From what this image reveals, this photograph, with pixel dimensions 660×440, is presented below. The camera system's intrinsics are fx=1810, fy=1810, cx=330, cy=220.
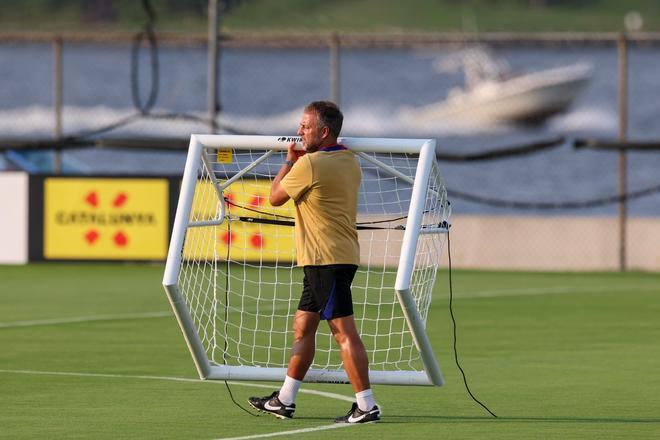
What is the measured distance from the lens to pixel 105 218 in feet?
83.6

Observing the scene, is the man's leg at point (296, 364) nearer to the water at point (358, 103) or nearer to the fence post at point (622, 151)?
the fence post at point (622, 151)

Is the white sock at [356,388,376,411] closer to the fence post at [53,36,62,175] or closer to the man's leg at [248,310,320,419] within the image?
the man's leg at [248,310,320,419]

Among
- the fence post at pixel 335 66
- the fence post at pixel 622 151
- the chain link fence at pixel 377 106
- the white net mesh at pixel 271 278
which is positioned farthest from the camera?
the chain link fence at pixel 377 106

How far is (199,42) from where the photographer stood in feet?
93.7

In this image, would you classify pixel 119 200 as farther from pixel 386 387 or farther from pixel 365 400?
pixel 365 400

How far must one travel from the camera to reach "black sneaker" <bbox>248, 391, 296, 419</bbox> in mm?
11156

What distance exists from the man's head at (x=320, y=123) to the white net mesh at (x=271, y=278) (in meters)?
0.48

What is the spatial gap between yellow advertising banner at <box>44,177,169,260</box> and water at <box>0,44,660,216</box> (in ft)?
147

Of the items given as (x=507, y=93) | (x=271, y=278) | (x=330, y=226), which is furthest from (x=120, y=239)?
(x=507, y=93)

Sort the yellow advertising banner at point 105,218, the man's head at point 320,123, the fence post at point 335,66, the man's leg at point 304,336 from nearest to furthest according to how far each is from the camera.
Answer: the man's head at point 320,123, the man's leg at point 304,336, the yellow advertising banner at point 105,218, the fence post at point 335,66

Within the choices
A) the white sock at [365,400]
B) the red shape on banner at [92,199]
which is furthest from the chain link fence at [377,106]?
the white sock at [365,400]

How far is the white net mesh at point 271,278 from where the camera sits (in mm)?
12159

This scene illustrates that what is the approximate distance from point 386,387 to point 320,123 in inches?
108

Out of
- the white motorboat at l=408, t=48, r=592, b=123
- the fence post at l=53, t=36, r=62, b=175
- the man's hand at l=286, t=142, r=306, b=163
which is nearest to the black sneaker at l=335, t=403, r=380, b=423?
the man's hand at l=286, t=142, r=306, b=163
